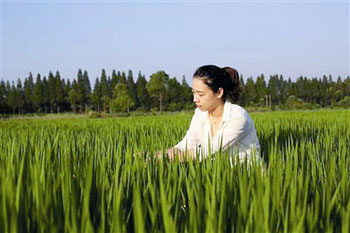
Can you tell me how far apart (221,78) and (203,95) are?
15 centimetres

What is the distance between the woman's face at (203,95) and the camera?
2105 mm

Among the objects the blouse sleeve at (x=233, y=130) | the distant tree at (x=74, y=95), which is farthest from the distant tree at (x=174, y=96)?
the blouse sleeve at (x=233, y=130)

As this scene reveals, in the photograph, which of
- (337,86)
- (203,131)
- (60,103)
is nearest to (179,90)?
(60,103)

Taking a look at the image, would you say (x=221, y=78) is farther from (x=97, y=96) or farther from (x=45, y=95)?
(x=45, y=95)

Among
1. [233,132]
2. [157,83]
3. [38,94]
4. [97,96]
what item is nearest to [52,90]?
[38,94]

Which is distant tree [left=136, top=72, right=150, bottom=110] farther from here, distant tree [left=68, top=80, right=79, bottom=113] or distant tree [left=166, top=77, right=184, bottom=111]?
distant tree [left=68, top=80, right=79, bottom=113]

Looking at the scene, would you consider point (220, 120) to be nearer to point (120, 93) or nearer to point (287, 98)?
point (120, 93)

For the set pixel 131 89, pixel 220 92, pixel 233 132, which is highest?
pixel 131 89

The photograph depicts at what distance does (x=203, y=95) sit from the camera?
83.3 inches

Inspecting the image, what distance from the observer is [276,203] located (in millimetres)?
1023

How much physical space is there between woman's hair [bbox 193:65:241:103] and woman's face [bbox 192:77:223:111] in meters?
0.02

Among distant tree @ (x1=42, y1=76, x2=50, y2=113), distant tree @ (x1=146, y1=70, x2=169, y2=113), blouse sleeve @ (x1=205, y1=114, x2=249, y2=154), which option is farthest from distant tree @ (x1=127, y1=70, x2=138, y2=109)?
blouse sleeve @ (x1=205, y1=114, x2=249, y2=154)

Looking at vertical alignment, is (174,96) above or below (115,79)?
below

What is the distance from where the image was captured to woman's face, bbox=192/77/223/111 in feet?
6.91
